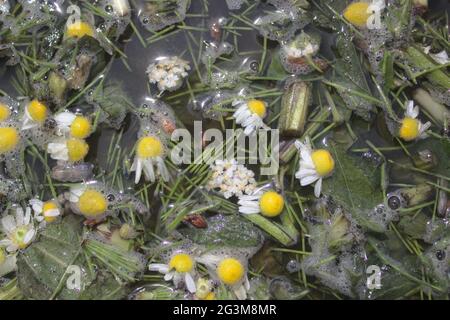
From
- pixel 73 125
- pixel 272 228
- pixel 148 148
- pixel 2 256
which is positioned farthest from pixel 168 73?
pixel 2 256

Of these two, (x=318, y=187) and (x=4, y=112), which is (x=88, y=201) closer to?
(x=4, y=112)

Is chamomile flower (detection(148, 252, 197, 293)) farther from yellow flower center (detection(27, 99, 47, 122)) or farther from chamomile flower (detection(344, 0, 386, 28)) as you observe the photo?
chamomile flower (detection(344, 0, 386, 28))

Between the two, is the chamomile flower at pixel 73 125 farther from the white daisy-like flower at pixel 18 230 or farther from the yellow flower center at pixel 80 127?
the white daisy-like flower at pixel 18 230

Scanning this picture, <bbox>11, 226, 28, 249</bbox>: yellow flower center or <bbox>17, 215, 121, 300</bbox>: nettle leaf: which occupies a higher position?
<bbox>11, 226, 28, 249</bbox>: yellow flower center

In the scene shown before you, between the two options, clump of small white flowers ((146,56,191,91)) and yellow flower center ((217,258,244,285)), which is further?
clump of small white flowers ((146,56,191,91))

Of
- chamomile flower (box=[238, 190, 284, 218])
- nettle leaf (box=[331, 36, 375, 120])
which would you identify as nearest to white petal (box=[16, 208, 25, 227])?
chamomile flower (box=[238, 190, 284, 218])

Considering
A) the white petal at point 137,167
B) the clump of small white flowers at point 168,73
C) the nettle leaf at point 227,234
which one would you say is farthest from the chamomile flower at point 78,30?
the nettle leaf at point 227,234
